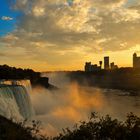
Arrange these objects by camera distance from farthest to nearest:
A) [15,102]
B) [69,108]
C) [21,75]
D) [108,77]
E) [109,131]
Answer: [108,77]
[21,75]
[69,108]
[15,102]
[109,131]

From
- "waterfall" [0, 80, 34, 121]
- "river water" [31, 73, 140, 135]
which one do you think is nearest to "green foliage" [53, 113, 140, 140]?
"river water" [31, 73, 140, 135]

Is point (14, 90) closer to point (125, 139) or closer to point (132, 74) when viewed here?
point (125, 139)

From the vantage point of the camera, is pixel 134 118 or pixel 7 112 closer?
pixel 134 118

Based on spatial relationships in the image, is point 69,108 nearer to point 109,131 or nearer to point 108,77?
point 109,131

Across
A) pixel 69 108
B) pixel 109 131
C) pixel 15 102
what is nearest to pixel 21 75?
pixel 69 108

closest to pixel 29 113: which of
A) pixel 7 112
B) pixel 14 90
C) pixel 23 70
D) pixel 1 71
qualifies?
pixel 14 90

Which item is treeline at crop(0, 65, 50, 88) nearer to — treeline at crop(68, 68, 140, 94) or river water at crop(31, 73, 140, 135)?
river water at crop(31, 73, 140, 135)

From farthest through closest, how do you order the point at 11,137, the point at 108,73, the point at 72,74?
the point at 72,74 → the point at 108,73 → the point at 11,137

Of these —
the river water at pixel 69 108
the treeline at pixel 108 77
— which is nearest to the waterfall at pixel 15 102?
the river water at pixel 69 108

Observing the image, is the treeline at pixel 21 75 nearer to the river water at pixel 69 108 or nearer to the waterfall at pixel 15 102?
the river water at pixel 69 108

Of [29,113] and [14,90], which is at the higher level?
[14,90]

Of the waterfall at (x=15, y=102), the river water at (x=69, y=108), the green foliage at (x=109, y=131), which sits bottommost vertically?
the river water at (x=69, y=108)
